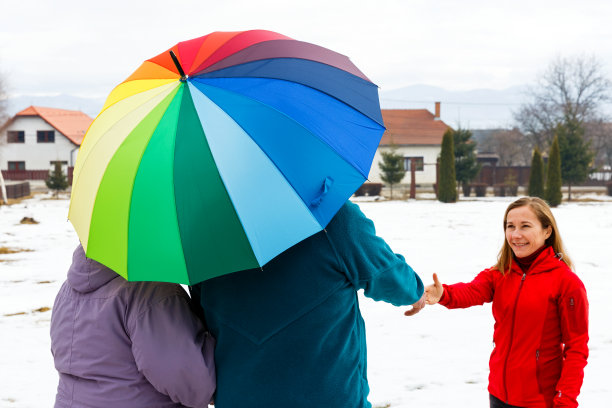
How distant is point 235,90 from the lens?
176 centimetres

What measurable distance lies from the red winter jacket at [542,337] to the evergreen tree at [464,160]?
2696 centimetres

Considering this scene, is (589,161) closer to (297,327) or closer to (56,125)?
(297,327)

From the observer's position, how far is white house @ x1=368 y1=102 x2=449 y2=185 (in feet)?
132

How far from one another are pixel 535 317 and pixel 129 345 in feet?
4.97

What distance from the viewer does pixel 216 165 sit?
1610 millimetres

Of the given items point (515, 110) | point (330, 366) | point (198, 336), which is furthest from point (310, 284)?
point (515, 110)

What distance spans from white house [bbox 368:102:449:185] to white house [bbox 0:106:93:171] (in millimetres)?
23061

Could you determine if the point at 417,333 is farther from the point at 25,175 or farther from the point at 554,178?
the point at 25,175

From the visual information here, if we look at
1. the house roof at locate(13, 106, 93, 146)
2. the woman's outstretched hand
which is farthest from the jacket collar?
the house roof at locate(13, 106, 93, 146)

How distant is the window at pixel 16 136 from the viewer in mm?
45719

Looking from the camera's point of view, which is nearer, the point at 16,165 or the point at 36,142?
the point at 36,142

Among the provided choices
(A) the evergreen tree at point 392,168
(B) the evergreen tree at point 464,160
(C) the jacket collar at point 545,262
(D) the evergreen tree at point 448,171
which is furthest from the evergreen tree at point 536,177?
(C) the jacket collar at point 545,262

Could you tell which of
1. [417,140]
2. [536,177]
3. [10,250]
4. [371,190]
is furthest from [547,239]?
[417,140]

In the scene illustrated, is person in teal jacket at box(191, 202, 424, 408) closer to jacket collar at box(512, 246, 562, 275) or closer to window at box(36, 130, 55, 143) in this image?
jacket collar at box(512, 246, 562, 275)
